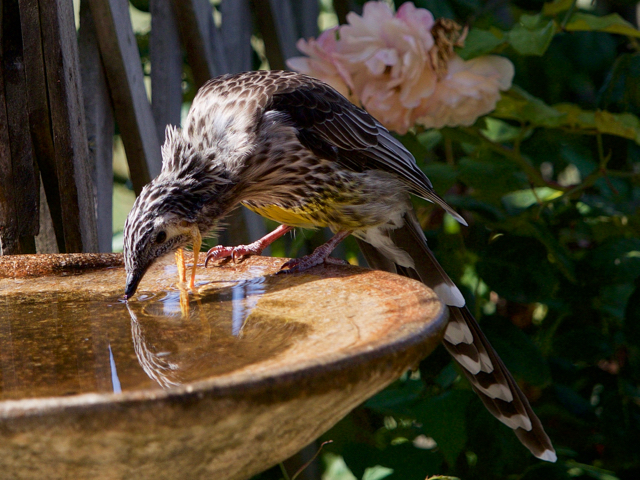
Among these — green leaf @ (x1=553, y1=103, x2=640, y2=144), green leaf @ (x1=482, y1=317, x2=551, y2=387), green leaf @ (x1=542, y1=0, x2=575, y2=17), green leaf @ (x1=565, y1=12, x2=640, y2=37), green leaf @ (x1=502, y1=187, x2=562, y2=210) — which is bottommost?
green leaf @ (x1=482, y1=317, x2=551, y2=387)

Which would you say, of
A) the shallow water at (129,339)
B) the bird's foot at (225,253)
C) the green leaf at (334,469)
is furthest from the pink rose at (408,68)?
the green leaf at (334,469)

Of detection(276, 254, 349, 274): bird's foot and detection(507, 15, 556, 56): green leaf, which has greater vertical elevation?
detection(507, 15, 556, 56): green leaf

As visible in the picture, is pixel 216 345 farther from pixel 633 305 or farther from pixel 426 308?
pixel 633 305

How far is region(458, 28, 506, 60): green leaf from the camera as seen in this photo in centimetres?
248

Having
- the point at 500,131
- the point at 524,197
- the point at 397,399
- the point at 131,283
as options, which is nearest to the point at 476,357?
the point at 397,399

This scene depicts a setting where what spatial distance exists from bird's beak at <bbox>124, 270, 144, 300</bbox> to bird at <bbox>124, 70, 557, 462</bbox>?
9.3 inches

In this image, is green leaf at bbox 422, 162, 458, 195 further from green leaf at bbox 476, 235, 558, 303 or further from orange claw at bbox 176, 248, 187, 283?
orange claw at bbox 176, 248, 187, 283

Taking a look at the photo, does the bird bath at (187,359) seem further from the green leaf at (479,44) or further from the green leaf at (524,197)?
the green leaf at (524,197)

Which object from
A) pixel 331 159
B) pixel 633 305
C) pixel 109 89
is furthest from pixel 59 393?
pixel 633 305

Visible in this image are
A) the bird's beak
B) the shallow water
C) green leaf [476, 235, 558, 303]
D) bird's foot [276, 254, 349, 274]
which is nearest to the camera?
the shallow water

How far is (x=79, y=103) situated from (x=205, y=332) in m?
1.13

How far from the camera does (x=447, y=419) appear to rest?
2.43 meters

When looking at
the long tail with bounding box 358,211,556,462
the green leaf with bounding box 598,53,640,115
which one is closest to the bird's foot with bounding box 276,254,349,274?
the long tail with bounding box 358,211,556,462

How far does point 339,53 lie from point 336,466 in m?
2.39
